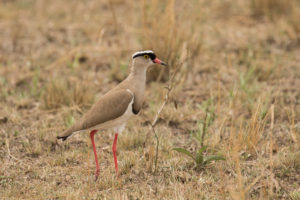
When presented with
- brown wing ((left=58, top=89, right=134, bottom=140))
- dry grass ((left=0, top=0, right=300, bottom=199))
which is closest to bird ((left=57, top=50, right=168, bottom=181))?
brown wing ((left=58, top=89, right=134, bottom=140))

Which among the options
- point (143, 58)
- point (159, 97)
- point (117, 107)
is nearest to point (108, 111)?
point (117, 107)

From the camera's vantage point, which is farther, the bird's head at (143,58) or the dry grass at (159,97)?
the bird's head at (143,58)

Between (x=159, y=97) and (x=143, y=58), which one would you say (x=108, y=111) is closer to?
(x=143, y=58)

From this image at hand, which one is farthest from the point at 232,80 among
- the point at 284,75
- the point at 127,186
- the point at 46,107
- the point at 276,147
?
the point at 127,186

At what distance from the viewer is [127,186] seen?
4.07 metres

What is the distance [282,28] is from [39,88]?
4063 mm

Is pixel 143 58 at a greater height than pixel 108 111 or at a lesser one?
greater

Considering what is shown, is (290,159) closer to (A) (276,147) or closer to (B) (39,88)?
(A) (276,147)

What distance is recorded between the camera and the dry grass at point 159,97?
4.12 meters

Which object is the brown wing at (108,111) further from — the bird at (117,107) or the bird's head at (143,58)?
the bird's head at (143,58)

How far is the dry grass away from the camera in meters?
4.12

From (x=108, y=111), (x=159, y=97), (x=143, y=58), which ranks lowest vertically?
(x=159, y=97)

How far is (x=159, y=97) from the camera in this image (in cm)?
591

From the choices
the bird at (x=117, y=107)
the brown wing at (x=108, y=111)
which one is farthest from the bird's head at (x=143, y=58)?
the brown wing at (x=108, y=111)
